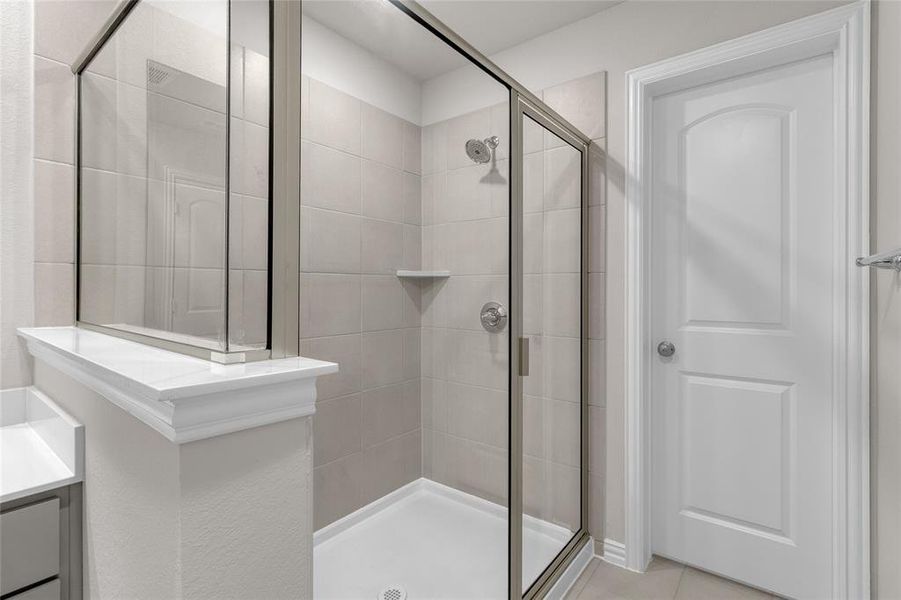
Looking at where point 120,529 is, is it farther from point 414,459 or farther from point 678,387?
point 678,387

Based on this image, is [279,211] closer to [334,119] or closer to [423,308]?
[334,119]

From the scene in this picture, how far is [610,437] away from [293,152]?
67.1 inches

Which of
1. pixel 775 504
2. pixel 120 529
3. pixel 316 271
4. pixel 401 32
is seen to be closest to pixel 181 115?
pixel 316 271

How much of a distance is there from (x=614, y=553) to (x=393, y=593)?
39.2 inches

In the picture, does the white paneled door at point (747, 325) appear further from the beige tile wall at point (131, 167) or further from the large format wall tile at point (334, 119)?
the beige tile wall at point (131, 167)

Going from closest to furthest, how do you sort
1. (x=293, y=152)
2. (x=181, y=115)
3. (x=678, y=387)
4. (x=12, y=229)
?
(x=293, y=152) → (x=181, y=115) → (x=12, y=229) → (x=678, y=387)

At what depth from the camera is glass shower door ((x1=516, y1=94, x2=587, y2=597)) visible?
146cm

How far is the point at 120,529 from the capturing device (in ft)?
2.35

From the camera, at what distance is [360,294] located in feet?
3.79

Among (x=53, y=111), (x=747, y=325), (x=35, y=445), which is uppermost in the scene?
(x=53, y=111)

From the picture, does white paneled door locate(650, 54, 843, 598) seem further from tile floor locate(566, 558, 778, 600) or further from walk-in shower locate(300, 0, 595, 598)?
walk-in shower locate(300, 0, 595, 598)

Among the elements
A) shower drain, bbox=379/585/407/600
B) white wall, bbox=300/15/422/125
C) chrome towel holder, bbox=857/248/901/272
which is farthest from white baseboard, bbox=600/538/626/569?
white wall, bbox=300/15/422/125

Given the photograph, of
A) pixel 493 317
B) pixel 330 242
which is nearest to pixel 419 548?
pixel 493 317

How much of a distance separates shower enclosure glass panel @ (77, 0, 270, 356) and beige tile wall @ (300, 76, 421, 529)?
0.77 ft
